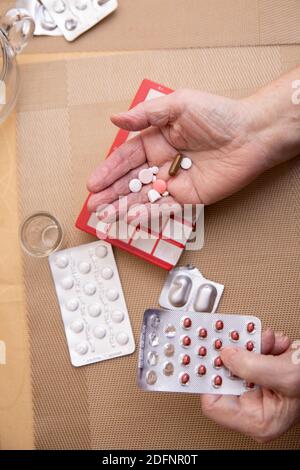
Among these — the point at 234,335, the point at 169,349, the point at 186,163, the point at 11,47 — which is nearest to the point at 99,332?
the point at 169,349

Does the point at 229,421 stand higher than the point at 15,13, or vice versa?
the point at 15,13

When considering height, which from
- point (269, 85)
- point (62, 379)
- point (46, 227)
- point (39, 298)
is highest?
point (269, 85)

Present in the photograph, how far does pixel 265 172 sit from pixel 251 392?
16.9 inches

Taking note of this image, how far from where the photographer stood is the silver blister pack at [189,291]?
3.31 feet

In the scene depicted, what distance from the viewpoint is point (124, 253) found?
3.39ft

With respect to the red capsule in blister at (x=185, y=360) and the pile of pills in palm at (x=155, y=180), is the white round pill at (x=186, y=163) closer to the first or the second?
the pile of pills in palm at (x=155, y=180)

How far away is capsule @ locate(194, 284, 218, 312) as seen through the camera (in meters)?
1.00

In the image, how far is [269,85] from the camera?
3.29ft

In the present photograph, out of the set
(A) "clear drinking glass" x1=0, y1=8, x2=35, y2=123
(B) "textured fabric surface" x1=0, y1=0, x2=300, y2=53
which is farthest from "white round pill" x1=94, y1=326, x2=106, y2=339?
(B) "textured fabric surface" x1=0, y1=0, x2=300, y2=53

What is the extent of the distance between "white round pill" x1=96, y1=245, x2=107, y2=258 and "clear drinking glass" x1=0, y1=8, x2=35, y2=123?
329 mm

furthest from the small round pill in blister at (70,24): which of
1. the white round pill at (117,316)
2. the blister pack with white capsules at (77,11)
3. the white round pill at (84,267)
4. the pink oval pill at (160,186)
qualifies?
the white round pill at (117,316)

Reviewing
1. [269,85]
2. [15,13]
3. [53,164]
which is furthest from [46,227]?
[269,85]

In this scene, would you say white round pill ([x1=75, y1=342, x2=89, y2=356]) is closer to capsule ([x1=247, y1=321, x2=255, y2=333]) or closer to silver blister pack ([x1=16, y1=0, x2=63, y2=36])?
capsule ([x1=247, y1=321, x2=255, y2=333])

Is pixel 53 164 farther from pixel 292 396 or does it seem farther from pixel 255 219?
pixel 292 396
